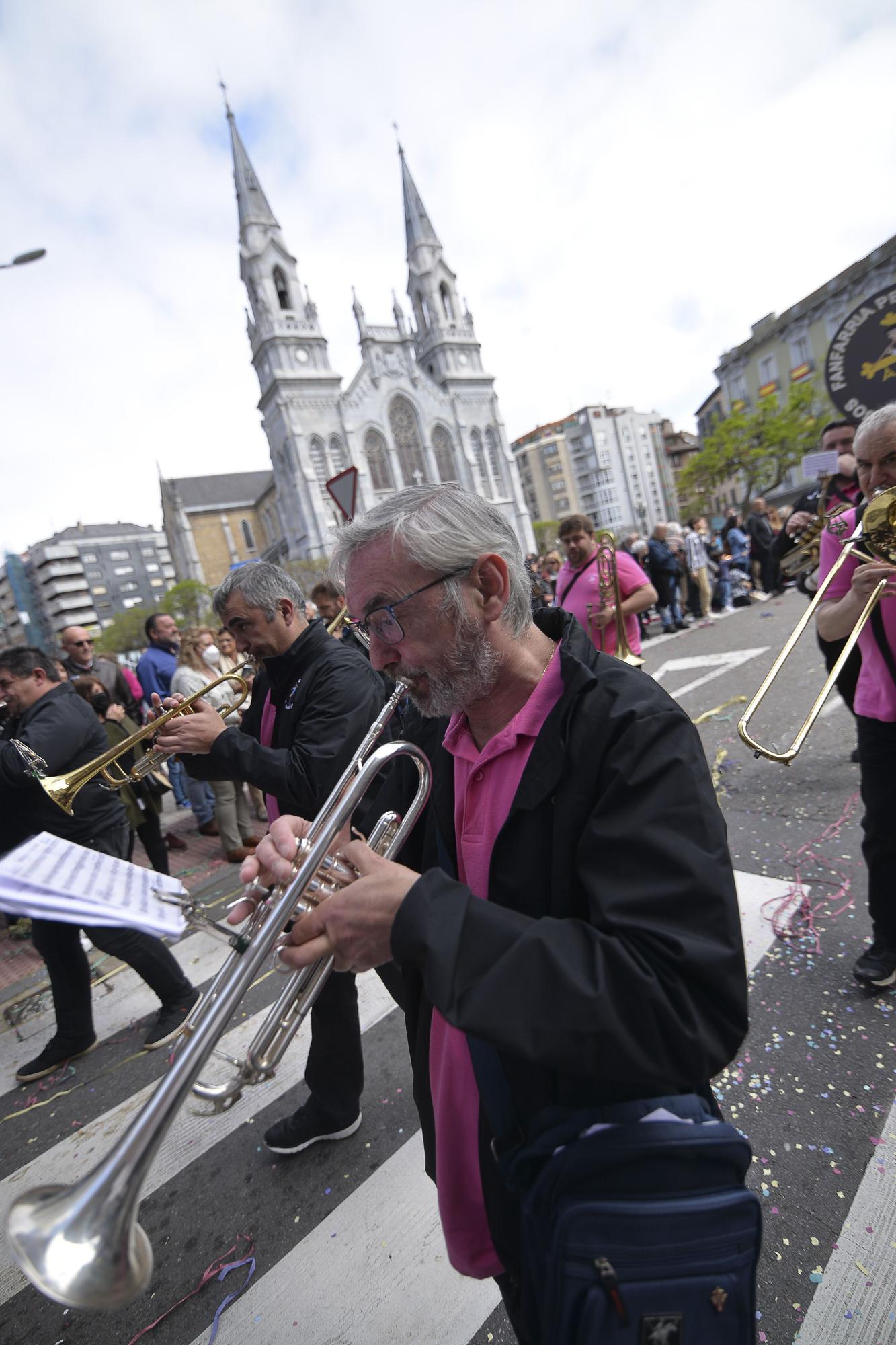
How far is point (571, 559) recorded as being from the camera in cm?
543

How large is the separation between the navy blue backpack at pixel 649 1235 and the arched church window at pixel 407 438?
5844cm

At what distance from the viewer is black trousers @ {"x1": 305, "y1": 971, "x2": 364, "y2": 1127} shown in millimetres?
2463

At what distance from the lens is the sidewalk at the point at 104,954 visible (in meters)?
4.17

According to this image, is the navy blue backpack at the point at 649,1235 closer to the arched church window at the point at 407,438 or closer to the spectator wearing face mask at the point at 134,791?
the spectator wearing face mask at the point at 134,791

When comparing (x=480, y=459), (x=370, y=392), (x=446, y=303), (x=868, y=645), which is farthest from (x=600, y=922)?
(x=446, y=303)

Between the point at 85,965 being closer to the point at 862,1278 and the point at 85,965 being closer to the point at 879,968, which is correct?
the point at 862,1278

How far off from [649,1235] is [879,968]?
7.61ft

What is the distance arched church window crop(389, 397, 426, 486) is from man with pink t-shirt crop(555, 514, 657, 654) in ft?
176

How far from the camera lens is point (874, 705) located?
262 centimetres

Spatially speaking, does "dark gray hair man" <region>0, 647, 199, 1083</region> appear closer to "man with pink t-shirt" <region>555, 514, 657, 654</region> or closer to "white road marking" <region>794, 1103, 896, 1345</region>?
"white road marking" <region>794, 1103, 896, 1345</region>

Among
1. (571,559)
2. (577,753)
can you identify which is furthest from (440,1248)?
(571,559)

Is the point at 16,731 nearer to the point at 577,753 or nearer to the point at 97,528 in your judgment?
the point at 577,753

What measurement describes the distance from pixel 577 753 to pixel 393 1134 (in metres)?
2.27

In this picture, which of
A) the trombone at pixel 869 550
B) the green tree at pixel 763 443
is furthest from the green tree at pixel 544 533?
the trombone at pixel 869 550
